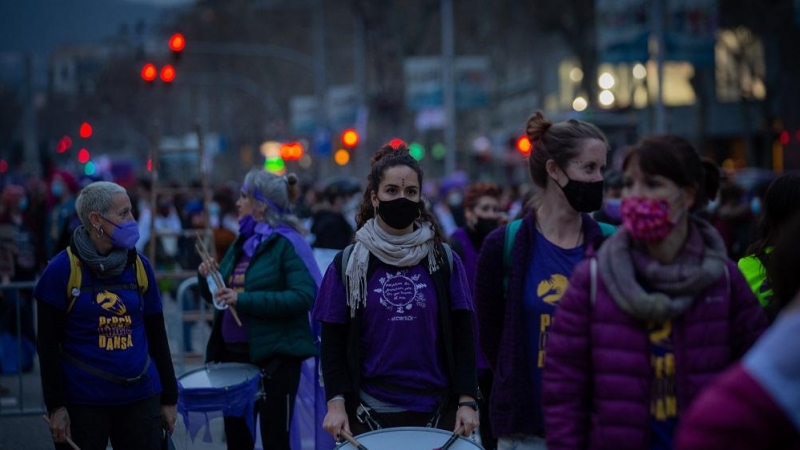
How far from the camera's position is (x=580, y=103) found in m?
44.9

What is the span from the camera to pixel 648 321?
12.0ft

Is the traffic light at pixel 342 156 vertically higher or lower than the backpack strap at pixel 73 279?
higher

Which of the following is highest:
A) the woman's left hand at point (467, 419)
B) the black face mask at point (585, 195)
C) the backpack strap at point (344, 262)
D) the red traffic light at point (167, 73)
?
the red traffic light at point (167, 73)

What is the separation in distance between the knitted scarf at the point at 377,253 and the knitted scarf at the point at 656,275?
1.65 metres

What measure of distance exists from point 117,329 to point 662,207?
318cm

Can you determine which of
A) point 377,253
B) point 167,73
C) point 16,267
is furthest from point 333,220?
point 167,73

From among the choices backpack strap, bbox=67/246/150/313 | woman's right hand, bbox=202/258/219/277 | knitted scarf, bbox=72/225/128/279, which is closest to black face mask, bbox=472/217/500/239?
woman's right hand, bbox=202/258/219/277

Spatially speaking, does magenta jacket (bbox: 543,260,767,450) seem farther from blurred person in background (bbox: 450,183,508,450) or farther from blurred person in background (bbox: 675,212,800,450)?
blurred person in background (bbox: 450,183,508,450)

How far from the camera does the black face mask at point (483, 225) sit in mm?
8133

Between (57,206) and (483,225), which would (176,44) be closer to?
(57,206)

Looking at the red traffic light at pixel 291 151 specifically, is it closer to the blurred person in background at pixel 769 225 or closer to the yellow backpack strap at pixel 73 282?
the yellow backpack strap at pixel 73 282

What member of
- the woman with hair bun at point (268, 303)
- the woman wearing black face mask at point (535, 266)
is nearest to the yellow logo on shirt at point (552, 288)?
the woman wearing black face mask at point (535, 266)

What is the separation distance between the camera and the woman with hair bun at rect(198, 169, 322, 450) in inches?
271

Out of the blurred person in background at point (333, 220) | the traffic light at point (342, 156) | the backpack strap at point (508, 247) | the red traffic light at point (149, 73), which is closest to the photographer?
the backpack strap at point (508, 247)
